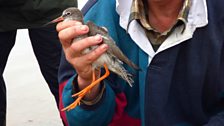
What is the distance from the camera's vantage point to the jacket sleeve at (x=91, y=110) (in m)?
1.53

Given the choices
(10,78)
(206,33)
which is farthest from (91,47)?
(10,78)

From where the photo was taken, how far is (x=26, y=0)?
8.69ft

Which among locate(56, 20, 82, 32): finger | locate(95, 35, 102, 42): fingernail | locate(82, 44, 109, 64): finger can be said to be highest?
locate(56, 20, 82, 32): finger

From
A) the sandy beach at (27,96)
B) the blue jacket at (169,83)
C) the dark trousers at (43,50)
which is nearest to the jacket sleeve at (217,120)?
the blue jacket at (169,83)

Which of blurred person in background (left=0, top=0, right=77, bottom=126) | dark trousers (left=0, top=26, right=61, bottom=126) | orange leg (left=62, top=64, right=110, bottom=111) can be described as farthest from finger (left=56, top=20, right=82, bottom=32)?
dark trousers (left=0, top=26, right=61, bottom=126)

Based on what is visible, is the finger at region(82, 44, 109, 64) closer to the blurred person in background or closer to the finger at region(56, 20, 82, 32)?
the finger at region(56, 20, 82, 32)

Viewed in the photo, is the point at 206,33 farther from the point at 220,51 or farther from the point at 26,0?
the point at 26,0

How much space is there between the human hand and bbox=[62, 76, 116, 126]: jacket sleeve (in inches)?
5.8

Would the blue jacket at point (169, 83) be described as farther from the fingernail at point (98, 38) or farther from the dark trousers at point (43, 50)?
the dark trousers at point (43, 50)

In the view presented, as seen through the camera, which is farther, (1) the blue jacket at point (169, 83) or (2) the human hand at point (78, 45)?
(1) the blue jacket at point (169, 83)

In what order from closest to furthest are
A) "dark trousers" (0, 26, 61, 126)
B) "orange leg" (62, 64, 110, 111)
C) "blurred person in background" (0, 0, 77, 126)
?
"orange leg" (62, 64, 110, 111) < "blurred person in background" (0, 0, 77, 126) < "dark trousers" (0, 26, 61, 126)

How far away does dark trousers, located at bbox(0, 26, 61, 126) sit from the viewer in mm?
2820

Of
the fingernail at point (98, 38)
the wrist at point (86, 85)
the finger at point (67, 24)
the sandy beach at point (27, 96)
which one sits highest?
the finger at point (67, 24)

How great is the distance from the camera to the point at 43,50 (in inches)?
117
